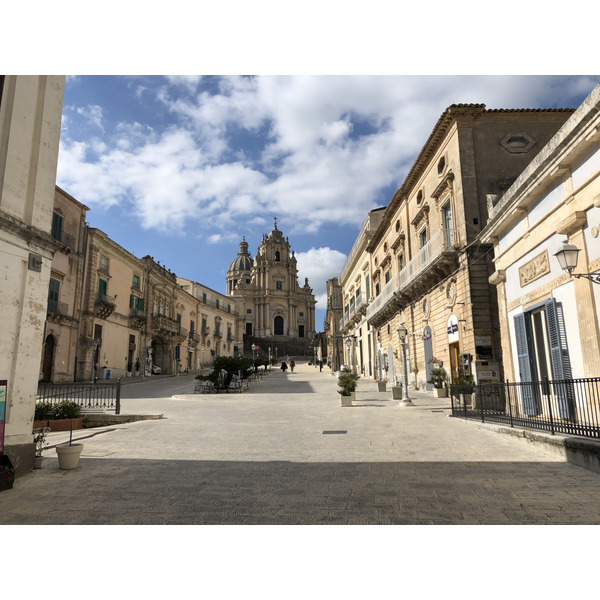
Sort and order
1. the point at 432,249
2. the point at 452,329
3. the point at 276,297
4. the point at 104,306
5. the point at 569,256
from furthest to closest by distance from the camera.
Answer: the point at 276,297 → the point at 104,306 → the point at 432,249 → the point at 452,329 → the point at 569,256

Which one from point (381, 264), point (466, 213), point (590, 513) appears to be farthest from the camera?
point (381, 264)

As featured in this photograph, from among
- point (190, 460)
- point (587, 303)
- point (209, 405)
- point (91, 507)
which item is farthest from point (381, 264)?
point (91, 507)

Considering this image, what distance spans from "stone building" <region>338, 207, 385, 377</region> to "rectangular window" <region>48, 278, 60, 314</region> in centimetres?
2016

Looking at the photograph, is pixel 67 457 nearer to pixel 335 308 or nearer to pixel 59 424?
pixel 59 424

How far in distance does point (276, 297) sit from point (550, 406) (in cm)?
7689

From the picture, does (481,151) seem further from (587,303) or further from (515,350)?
(587,303)

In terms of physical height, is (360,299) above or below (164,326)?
above

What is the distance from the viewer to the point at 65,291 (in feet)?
88.8

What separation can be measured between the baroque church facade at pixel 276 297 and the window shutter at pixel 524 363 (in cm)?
6887

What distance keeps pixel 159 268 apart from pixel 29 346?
Result: 35134 mm

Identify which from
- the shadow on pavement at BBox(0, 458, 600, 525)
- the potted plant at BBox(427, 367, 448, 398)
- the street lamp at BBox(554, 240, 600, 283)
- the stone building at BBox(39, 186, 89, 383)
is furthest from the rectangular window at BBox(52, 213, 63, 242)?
the street lamp at BBox(554, 240, 600, 283)

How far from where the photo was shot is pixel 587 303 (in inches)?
320

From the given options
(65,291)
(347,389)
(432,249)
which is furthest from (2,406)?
(65,291)

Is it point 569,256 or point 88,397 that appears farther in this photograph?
point 88,397
